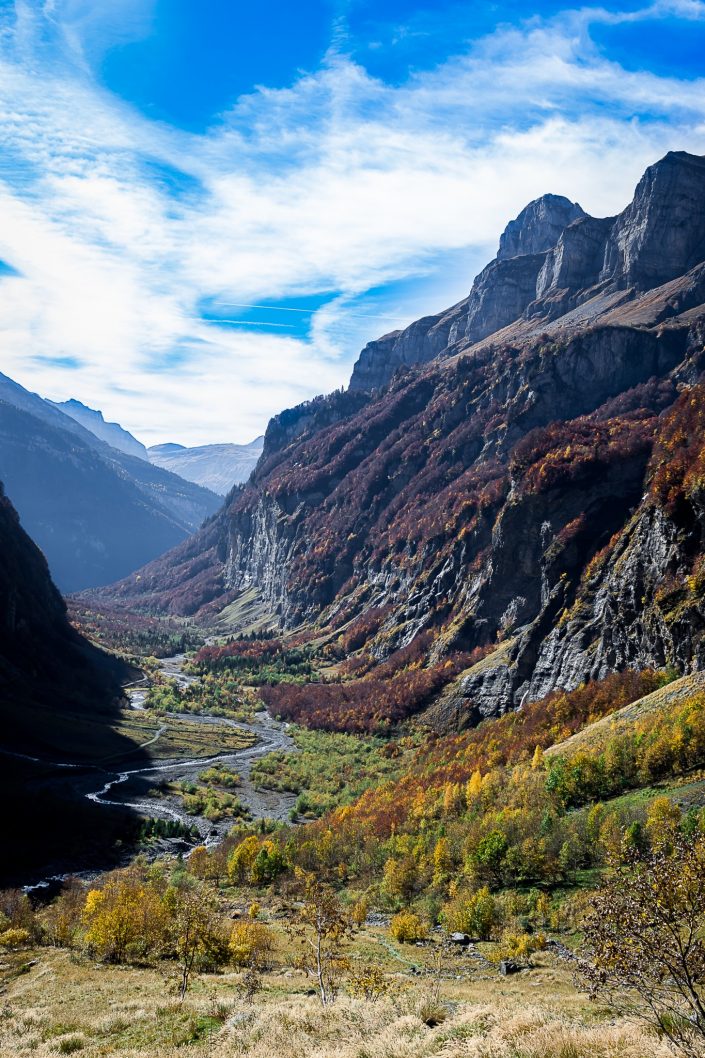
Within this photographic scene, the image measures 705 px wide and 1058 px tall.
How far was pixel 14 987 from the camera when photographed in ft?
110

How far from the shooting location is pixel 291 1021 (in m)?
24.0

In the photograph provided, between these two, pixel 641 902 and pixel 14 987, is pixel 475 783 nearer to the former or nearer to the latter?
pixel 14 987

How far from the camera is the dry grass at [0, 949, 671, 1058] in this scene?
18.0m

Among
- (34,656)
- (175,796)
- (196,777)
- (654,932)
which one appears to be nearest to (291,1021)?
(654,932)

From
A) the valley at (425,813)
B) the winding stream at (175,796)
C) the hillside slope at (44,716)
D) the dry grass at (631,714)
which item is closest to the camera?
the valley at (425,813)

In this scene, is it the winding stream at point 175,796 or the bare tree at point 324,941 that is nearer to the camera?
the bare tree at point 324,941

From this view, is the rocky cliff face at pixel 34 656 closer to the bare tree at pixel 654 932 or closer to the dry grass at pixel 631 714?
the dry grass at pixel 631 714

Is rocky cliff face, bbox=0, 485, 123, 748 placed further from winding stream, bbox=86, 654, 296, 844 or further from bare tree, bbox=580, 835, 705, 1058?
bare tree, bbox=580, 835, 705, 1058

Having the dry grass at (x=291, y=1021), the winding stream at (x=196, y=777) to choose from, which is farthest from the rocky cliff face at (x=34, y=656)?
the dry grass at (x=291, y=1021)

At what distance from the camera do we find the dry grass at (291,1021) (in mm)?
18000

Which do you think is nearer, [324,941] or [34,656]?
[324,941]

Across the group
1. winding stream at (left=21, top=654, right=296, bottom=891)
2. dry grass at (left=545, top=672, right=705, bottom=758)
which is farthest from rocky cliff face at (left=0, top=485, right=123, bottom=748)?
dry grass at (left=545, top=672, right=705, bottom=758)

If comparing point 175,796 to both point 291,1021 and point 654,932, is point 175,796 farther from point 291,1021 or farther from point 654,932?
point 654,932

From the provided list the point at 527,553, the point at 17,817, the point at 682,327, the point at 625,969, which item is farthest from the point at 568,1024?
the point at 682,327
